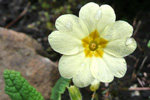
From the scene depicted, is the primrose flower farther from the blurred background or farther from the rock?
the blurred background

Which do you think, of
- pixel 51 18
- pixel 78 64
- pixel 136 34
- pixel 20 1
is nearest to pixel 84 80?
pixel 78 64

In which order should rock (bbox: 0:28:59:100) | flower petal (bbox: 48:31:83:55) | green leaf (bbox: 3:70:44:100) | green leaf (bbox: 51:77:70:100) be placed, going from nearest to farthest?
flower petal (bbox: 48:31:83:55) → green leaf (bbox: 3:70:44:100) → green leaf (bbox: 51:77:70:100) → rock (bbox: 0:28:59:100)

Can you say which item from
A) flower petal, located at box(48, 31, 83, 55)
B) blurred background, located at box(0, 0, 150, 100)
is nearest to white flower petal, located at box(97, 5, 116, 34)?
flower petal, located at box(48, 31, 83, 55)

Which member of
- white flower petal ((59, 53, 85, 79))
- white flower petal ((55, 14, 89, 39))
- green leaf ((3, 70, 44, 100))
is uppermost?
white flower petal ((55, 14, 89, 39))

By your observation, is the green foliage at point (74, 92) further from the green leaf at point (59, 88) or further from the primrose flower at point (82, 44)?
the green leaf at point (59, 88)

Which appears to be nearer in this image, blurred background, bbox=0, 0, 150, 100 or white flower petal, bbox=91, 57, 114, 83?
white flower petal, bbox=91, 57, 114, 83

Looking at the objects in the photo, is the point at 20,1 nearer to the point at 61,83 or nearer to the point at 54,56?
the point at 54,56

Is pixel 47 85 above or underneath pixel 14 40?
underneath

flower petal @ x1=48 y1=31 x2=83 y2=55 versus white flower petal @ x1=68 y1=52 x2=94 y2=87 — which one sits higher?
flower petal @ x1=48 y1=31 x2=83 y2=55
